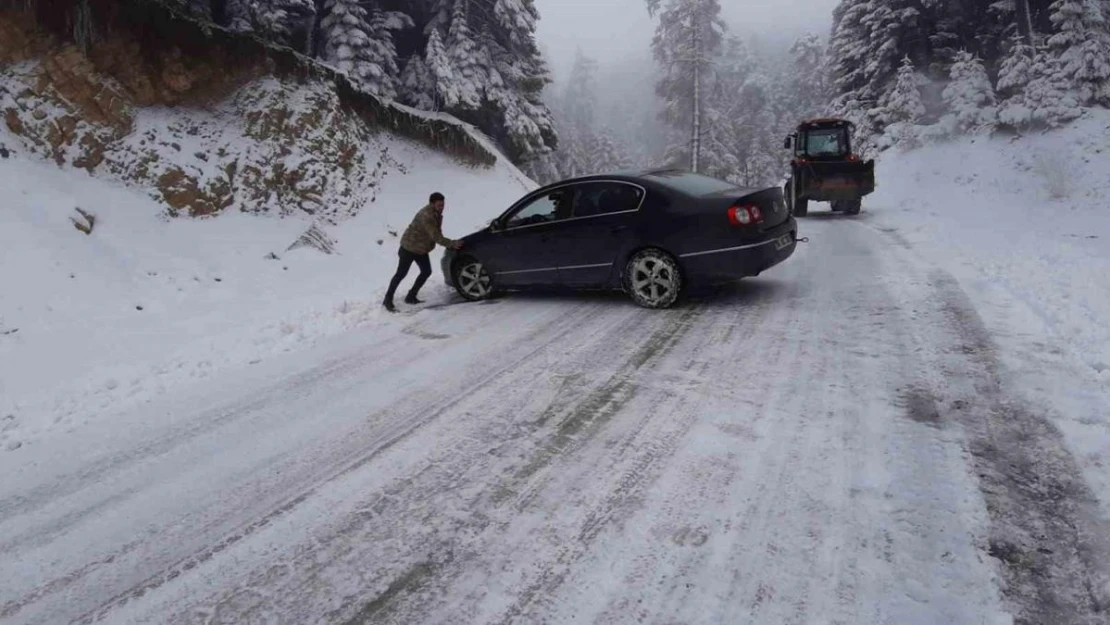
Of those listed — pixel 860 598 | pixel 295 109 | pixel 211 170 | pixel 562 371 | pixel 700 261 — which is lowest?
pixel 860 598

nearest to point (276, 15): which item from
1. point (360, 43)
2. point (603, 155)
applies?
point (360, 43)

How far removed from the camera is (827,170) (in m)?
16.9

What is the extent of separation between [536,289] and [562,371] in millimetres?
2936

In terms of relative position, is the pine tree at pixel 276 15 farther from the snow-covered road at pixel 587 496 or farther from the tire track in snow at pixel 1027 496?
the tire track in snow at pixel 1027 496

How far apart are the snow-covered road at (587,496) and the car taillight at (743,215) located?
1.44m

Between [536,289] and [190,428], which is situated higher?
[536,289]

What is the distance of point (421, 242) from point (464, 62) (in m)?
13.2

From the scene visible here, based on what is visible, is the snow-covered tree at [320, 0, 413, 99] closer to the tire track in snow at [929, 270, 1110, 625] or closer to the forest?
the forest

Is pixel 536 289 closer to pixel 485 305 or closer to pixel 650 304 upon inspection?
pixel 485 305

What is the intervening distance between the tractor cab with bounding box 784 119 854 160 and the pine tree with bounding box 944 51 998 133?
9920 millimetres

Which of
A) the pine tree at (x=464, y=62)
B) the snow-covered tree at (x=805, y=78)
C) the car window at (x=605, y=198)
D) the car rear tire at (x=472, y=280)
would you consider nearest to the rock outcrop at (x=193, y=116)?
the pine tree at (x=464, y=62)

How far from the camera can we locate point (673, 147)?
149 ft

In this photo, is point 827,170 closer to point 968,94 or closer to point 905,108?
point 968,94

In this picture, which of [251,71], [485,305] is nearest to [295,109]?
[251,71]
